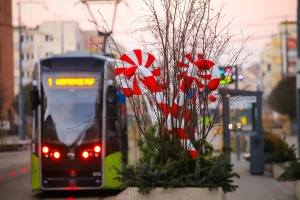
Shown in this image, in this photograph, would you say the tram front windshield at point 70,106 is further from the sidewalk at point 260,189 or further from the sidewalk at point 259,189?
the sidewalk at point 260,189

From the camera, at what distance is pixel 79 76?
20.9 meters

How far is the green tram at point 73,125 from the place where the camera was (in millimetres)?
20312

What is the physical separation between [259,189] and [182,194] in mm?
10995

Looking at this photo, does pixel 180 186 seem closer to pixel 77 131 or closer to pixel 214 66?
pixel 214 66

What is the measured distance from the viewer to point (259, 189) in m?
21.7

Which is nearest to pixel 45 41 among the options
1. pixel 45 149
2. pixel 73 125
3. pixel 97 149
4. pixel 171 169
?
pixel 45 149

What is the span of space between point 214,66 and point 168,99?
83 centimetres

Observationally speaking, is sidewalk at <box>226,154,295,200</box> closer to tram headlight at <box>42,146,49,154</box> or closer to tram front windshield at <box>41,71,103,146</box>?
tram front windshield at <box>41,71,103,146</box>

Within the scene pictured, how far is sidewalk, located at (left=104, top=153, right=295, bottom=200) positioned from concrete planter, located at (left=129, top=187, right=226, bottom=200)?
15.6ft

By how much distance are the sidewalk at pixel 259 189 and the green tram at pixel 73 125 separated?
0.97 m

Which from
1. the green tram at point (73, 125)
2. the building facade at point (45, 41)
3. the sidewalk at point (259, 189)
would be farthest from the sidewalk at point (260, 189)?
the building facade at point (45, 41)

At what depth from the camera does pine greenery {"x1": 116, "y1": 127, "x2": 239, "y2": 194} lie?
1112 centimetres

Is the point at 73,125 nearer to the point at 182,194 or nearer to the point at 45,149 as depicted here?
the point at 45,149

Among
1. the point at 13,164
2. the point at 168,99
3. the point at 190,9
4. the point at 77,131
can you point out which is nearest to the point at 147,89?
the point at 168,99
